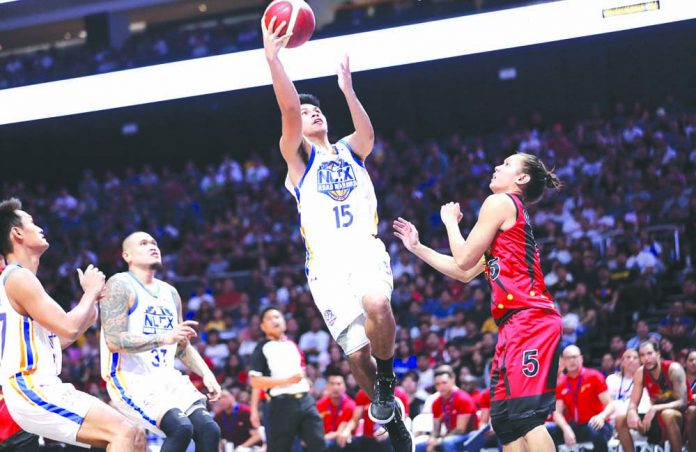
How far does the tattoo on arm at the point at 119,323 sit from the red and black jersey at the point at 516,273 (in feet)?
7.75

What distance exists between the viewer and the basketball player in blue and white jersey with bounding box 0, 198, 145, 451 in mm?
5285

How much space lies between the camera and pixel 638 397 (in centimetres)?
913

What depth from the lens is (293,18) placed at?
6004 millimetres

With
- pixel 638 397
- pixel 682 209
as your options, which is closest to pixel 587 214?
pixel 682 209

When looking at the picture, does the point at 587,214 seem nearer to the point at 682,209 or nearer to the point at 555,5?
the point at 682,209

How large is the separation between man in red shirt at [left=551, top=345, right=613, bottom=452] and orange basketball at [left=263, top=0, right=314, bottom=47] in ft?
15.6

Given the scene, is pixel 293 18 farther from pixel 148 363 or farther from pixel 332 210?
pixel 148 363

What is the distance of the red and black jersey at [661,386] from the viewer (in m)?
9.21

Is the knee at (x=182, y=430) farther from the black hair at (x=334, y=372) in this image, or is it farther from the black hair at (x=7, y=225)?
the black hair at (x=334, y=372)

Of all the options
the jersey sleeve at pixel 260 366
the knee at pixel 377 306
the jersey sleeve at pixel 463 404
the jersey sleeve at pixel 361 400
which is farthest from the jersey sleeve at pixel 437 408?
the knee at pixel 377 306

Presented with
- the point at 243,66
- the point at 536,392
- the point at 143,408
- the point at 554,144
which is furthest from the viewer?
the point at 554,144

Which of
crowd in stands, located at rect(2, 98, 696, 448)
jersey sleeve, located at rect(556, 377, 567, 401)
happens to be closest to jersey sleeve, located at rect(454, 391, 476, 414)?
jersey sleeve, located at rect(556, 377, 567, 401)

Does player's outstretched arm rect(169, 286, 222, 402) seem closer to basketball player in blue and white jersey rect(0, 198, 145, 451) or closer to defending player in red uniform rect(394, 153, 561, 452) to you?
basketball player in blue and white jersey rect(0, 198, 145, 451)

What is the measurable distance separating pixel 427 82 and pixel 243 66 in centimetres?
1243
